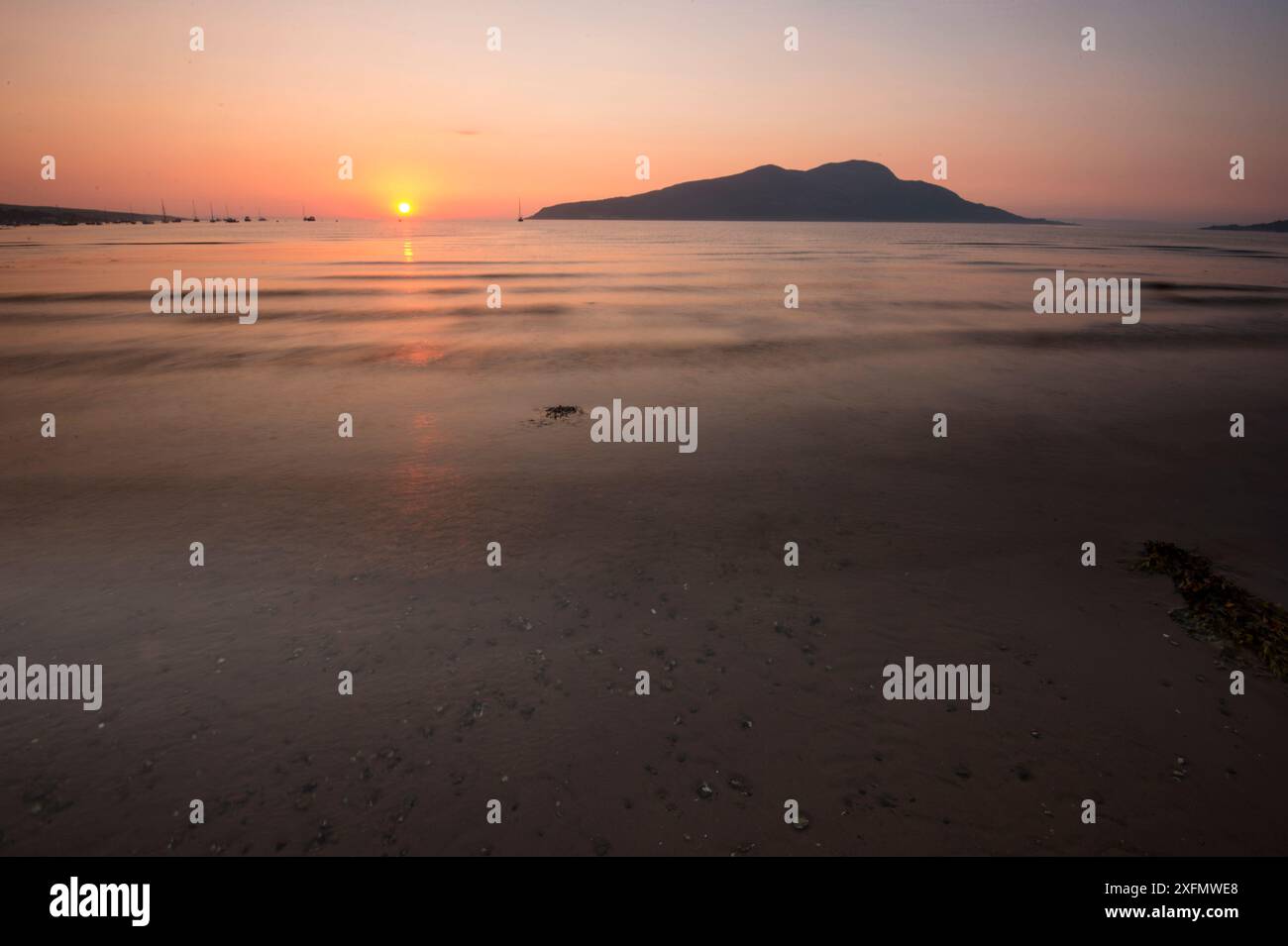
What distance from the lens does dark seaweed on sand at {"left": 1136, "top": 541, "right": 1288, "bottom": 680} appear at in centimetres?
711

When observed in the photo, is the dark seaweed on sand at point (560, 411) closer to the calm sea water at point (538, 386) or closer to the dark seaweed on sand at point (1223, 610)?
the calm sea water at point (538, 386)

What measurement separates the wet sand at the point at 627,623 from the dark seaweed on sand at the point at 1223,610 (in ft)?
0.86

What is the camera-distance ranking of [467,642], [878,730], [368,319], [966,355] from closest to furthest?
[878,730], [467,642], [966,355], [368,319]

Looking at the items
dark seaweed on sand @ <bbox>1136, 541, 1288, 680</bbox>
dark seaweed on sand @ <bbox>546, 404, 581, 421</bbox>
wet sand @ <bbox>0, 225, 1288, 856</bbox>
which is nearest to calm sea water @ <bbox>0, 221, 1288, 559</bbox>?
wet sand @ <bbox>0, 225, 1288, 856</bbox>

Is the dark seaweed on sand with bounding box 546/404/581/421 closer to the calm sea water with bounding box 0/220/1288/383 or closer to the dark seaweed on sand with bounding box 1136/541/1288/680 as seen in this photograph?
the calm sea water with bounding box 0/220/1288/383

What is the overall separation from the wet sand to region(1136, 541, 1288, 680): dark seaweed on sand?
261mm


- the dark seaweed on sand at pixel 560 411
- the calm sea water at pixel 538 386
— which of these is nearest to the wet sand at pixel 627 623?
the calm sea water at pixel 538 386

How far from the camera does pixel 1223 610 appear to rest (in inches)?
302

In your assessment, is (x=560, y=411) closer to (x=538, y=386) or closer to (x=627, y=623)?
(x=538, y=386)

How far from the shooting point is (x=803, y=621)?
25.2ft

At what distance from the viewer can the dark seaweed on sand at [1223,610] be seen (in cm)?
711
